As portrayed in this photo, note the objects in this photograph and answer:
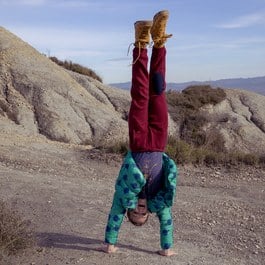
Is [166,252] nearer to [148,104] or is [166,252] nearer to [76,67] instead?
[148,104]

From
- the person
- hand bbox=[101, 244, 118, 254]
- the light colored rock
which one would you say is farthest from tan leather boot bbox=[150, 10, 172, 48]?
the light colored rock

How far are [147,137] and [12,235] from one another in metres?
1.57

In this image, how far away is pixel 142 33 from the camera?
5.31 m

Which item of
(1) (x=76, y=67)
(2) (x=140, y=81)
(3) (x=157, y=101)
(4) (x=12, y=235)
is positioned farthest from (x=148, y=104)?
(1) (x=76, y=67)

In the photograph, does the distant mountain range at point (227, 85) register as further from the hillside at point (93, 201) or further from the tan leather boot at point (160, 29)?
the tan leather boot at point (160, 29)

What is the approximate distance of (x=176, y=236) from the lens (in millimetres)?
7191

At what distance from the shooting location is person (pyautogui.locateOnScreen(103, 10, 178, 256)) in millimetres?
5324


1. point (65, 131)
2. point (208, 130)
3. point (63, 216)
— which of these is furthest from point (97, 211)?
point (208, 130)

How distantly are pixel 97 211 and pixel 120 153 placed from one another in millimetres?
4936

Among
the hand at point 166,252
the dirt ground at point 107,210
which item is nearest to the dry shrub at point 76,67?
the dirt ground at point 107,210

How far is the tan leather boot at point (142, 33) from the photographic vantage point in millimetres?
5281

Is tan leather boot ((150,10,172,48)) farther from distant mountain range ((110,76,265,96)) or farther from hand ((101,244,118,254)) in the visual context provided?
distant mountain range ((110,76,265,96))

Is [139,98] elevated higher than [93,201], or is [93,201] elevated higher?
[139,98]

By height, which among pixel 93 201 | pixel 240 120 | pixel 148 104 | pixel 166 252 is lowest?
pixel 240 120
